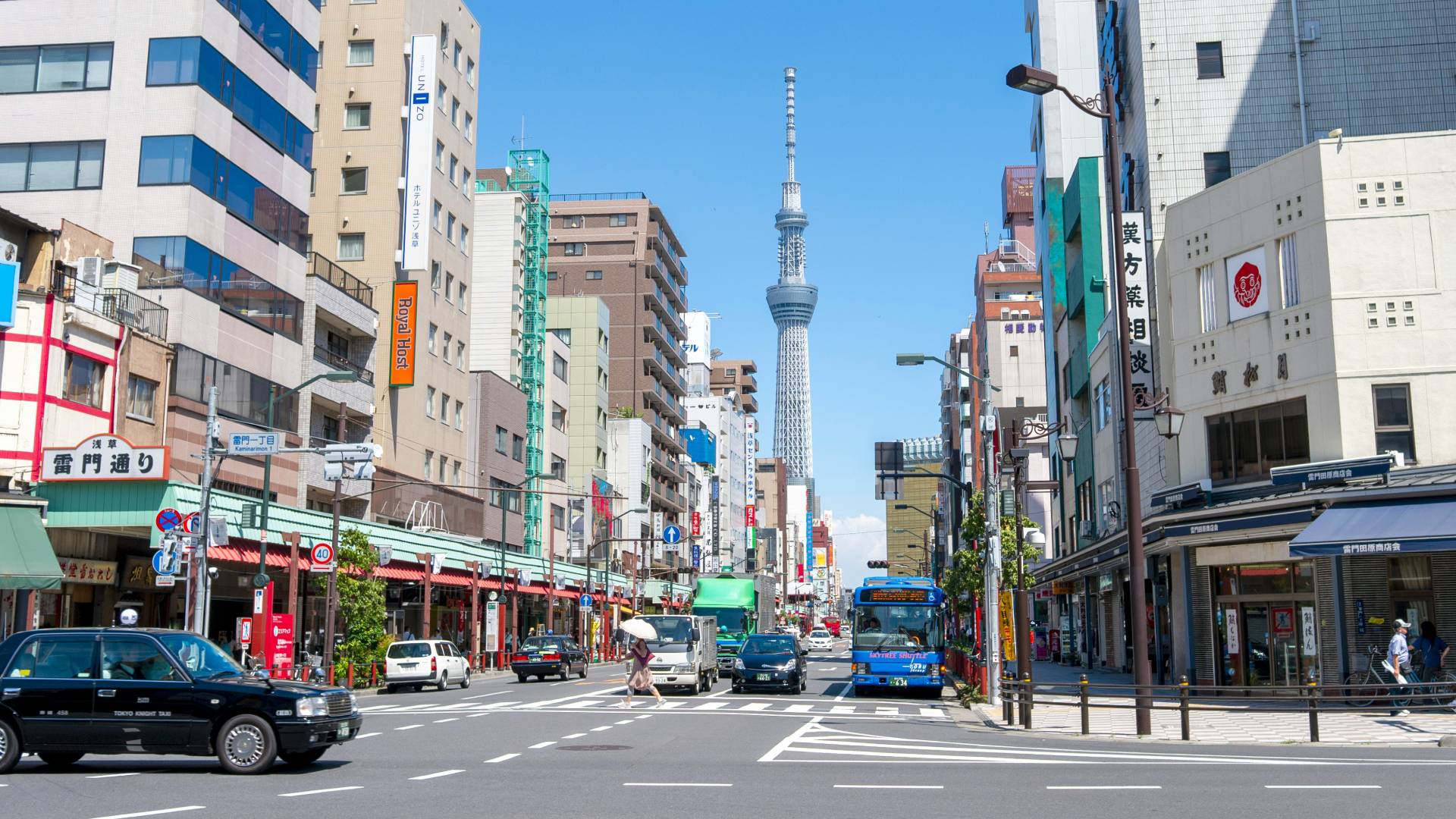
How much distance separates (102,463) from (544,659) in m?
17.7

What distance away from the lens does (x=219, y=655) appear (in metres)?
16.1

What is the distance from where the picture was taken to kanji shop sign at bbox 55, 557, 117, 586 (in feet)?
113

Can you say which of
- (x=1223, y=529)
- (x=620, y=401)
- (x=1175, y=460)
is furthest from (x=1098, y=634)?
(x=620, y=401)

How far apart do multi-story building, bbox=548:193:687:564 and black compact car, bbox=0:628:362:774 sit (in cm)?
9542

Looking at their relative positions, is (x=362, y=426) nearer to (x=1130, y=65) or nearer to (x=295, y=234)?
(x=295, y=234)

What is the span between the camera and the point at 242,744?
15211mm

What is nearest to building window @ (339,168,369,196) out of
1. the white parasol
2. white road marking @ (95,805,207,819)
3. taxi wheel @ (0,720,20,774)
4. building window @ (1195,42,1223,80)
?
the white parasol

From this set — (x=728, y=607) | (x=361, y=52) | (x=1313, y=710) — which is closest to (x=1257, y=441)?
(x=1313, y=710)

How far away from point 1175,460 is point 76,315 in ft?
99.9

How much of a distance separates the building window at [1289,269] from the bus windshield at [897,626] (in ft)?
42.2

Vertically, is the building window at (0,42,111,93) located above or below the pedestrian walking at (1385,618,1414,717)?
above

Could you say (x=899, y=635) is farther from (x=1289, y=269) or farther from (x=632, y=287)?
(x=632, y=287)

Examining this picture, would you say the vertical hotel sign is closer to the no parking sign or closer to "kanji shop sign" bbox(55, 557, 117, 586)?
the no parking sign

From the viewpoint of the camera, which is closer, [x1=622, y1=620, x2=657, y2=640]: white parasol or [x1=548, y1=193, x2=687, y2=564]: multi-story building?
[x1=622, y1=620, x2=657, y2=640]: white parasol
